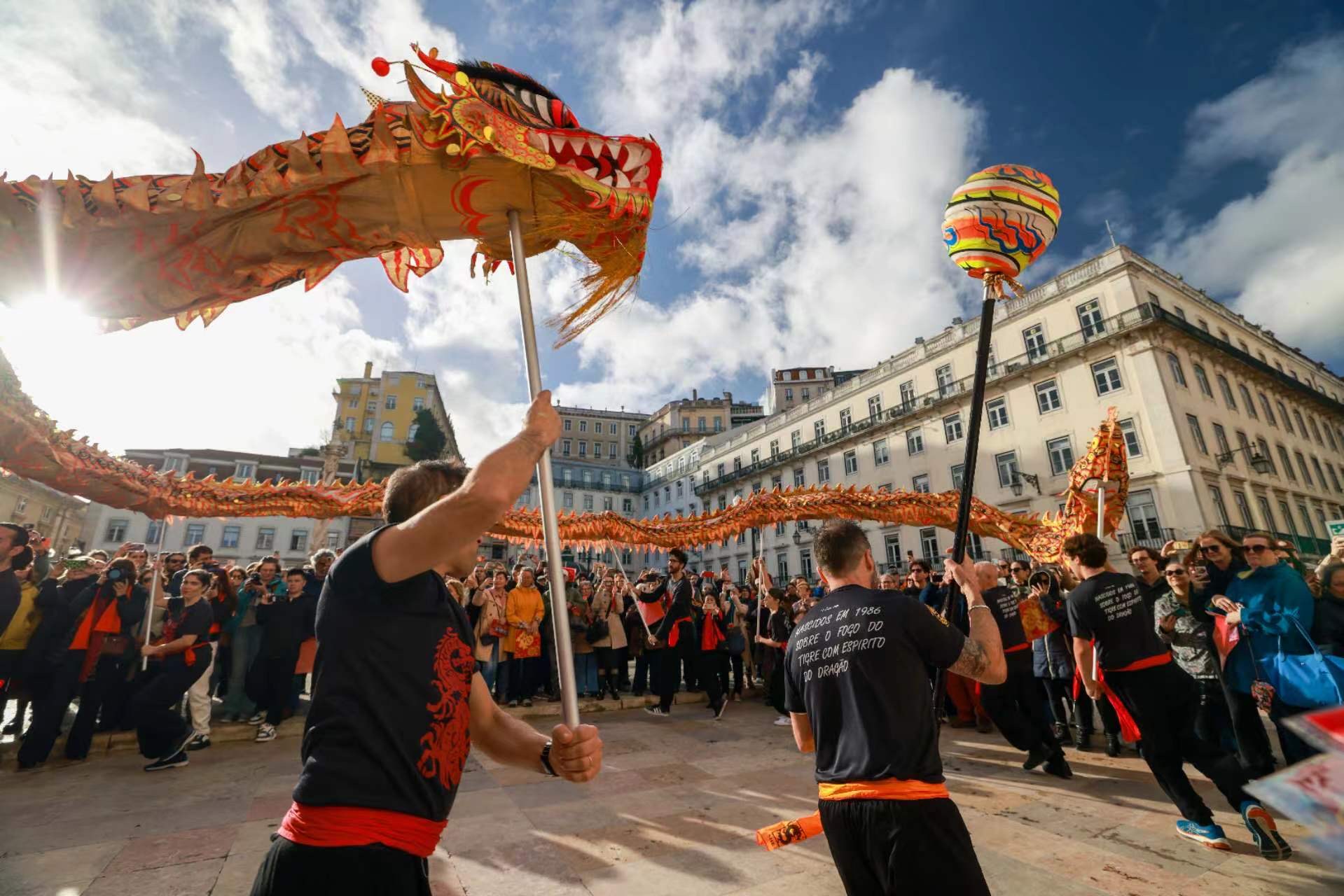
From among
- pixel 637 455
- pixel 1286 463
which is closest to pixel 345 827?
pixel 1286 463

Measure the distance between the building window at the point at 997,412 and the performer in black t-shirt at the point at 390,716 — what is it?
3231 cm

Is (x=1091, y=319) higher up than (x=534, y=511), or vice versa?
(x=1091, y=319)

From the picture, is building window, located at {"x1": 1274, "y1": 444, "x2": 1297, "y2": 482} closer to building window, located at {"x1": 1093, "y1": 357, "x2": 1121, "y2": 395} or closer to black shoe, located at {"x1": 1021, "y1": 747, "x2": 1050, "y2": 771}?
building window, located at {"x1": 1093, "y1": 357, "x2": 1121, "y2": 395}

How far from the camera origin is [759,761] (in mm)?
5895

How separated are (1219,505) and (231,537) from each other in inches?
2198

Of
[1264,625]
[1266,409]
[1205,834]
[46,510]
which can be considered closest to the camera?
[1205,834]

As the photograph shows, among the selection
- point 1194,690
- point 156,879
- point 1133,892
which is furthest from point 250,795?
point 1194,690

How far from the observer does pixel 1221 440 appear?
84.3 feet

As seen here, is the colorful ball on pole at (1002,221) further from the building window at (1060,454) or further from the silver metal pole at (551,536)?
the building window at (1060,454)

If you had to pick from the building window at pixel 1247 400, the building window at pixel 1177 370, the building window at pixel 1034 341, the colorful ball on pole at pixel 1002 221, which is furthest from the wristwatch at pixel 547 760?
the building window at pixel 1247 400

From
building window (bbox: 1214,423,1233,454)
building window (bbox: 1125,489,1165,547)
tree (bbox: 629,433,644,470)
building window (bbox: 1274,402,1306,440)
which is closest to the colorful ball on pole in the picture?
building window (bbox: 1125,489,1165,547)

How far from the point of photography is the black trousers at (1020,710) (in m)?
5.42

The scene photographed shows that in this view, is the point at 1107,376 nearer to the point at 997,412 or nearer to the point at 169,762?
the point at 997,412

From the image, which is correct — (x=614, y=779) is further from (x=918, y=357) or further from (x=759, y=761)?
(x=918, y=357)
